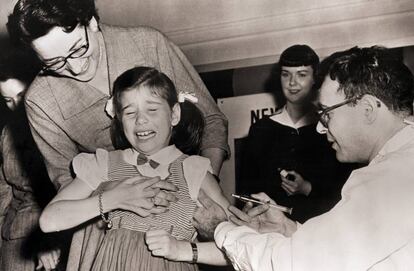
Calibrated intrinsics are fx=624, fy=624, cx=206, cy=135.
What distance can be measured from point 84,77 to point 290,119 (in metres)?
0.49

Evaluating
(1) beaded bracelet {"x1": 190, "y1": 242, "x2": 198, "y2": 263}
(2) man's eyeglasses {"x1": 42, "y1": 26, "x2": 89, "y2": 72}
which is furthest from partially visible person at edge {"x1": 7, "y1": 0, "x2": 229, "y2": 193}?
(1) beaded bracelet {"x1": 190, "y1": 242, "x2": 198, "y2": 263}

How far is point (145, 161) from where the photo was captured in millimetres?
1270

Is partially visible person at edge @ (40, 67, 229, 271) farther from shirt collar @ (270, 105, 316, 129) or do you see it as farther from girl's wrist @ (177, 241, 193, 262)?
shirt collar @ (270, 105, 316, 129)

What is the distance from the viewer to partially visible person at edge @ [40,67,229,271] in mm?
1168

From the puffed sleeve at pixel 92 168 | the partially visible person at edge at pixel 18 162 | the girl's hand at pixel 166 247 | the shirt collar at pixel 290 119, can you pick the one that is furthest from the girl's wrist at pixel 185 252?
the partially visible person at edge at pixel 18 162

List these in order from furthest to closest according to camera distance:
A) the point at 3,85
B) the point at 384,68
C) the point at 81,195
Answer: the point at 3,85
the point at 81,195
the point at 384,68

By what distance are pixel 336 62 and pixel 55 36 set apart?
23.9 inches

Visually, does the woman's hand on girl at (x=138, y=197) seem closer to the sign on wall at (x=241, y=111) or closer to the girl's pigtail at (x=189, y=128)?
the girl's pigtail at (x=189, y=128)

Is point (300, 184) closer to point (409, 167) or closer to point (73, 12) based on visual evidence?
point (409, 167)

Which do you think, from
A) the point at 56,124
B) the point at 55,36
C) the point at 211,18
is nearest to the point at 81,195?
the point at 56,124

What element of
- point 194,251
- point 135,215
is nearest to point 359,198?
point 194,251

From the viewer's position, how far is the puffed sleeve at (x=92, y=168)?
1.24 m

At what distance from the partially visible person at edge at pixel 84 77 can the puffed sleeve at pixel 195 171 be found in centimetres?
8

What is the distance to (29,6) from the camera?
1330 millimetres
